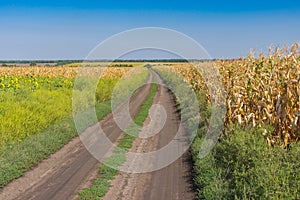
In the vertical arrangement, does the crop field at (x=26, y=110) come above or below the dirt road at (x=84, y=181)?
above

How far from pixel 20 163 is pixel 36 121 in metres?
3.90

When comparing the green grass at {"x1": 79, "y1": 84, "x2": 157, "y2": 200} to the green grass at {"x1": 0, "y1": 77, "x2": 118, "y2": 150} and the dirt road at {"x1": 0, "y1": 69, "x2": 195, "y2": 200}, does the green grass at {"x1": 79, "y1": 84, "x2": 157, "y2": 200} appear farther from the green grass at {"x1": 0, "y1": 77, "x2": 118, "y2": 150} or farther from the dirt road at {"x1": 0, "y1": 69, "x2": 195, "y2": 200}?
the green grass at {"x1": 0, "y1": 77, "x2": 118, "y2": 150}

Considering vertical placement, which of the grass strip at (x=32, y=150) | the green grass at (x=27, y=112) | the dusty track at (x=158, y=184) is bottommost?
the dusty track at (x=158, y=184)

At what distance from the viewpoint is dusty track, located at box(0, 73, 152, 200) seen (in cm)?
838

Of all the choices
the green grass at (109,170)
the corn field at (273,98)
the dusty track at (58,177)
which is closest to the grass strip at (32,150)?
the dusty track at (58,177)

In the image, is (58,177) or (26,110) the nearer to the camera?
(58,177)

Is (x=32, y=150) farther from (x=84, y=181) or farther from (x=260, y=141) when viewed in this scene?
(x=260, y=141)

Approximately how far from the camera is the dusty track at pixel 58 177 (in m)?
8.38

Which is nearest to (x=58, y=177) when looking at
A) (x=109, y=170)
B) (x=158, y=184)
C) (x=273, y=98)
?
(x=109, y=170)

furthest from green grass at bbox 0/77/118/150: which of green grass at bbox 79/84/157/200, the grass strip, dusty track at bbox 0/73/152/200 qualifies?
green grass at bbox 79/84/157/200

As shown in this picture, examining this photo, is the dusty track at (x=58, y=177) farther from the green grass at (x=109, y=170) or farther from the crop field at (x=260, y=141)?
the crop field at (x=260, y=141)

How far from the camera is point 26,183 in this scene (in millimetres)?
9156

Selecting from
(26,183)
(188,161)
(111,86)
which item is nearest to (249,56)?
(188,161)

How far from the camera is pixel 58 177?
9.59 m
